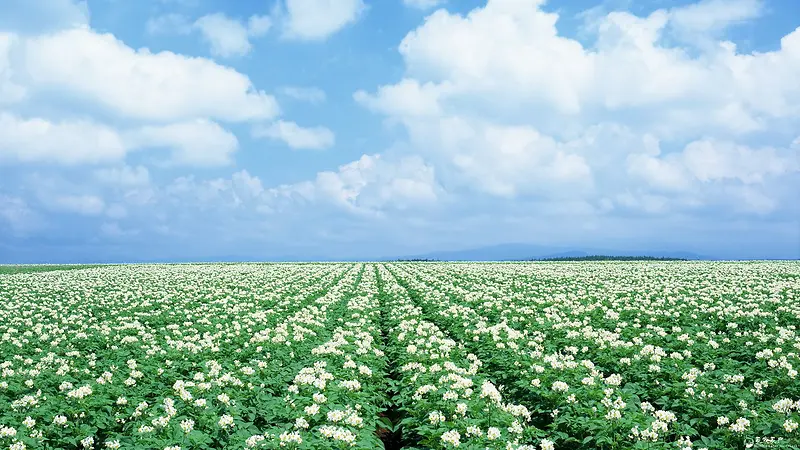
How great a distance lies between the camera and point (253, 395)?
30.9 ft

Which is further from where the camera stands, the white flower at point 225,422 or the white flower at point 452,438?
the white flower at point 225,422

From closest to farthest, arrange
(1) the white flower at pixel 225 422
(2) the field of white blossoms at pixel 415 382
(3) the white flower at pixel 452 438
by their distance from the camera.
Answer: (3) the white flower at pixel 452 438 < (2) the field of white blossoms at pixel 415 382 < (1) the white flower at pixel 225 422

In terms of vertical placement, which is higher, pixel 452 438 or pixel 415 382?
pixel 452 438

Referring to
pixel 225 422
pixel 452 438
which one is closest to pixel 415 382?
pixel 452 438

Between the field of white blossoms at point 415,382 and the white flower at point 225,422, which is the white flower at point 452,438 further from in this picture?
the white flower at point 225,422

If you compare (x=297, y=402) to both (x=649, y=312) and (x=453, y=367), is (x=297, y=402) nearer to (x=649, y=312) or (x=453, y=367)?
(x=453, y=367)

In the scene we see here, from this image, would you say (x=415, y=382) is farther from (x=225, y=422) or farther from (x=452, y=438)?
(x=225, y=422)

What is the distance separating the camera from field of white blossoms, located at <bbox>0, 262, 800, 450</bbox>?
24.1ft

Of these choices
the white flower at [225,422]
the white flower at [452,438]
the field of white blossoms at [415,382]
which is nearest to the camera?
the white flower at [452,438]

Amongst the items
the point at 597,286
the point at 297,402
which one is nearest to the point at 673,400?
the point at 297,402

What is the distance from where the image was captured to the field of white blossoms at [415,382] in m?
7.35

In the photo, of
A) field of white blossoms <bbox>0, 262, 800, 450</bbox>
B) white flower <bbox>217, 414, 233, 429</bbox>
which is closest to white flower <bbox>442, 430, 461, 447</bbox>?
field of white blossoms <bbox>0, 262, 800, 450</bbox>

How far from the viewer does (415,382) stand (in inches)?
392

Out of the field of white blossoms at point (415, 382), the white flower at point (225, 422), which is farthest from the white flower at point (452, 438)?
the white flower at point (225, 422)
